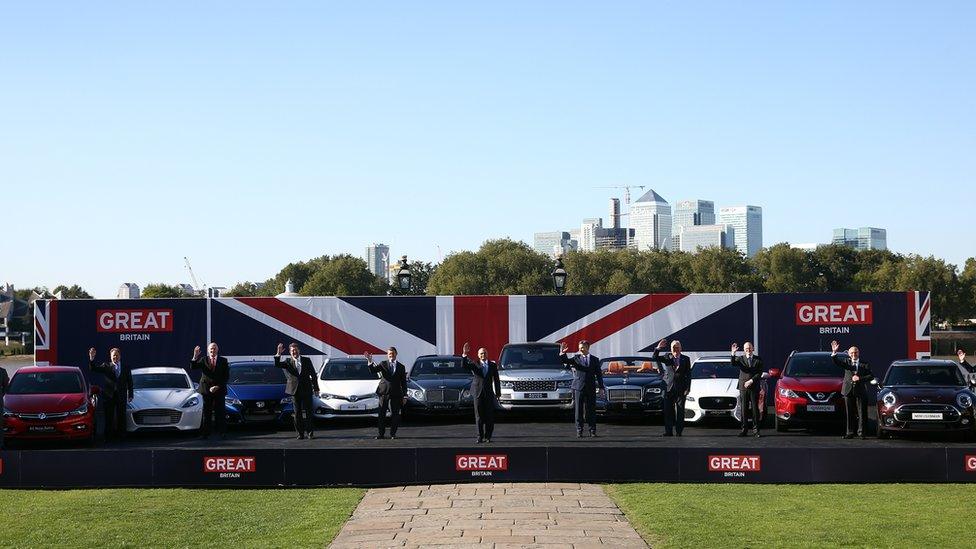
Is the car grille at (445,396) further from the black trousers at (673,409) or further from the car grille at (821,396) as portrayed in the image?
the car grille at (821,396)

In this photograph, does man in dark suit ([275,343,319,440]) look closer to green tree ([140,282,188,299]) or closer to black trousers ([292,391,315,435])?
black trousers ([292,391,315,435])

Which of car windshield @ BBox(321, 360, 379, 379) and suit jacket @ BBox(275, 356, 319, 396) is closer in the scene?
suit jacket @ BBox(275, 356, 319, 396)

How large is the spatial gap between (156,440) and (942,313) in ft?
238

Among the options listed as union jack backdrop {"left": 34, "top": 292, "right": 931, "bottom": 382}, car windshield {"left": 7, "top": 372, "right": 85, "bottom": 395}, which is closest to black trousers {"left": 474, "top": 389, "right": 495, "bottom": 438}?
car windshield {"left": 7, "top": 372, "right": 85, "bottom": 395}

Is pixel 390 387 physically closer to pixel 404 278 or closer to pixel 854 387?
pixel 854 387

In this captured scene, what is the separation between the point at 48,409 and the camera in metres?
18.6

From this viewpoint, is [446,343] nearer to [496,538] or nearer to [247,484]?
[247,484]

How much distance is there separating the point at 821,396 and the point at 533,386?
214 inches

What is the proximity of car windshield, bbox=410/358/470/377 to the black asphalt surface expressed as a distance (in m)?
0.97

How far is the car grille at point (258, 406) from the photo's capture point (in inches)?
842

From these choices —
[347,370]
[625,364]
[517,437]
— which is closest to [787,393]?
[625,364]

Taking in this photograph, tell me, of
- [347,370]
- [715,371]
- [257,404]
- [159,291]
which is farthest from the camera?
[159,291]

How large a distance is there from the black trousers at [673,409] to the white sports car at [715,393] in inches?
61.4

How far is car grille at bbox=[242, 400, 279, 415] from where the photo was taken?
70.1 ft
